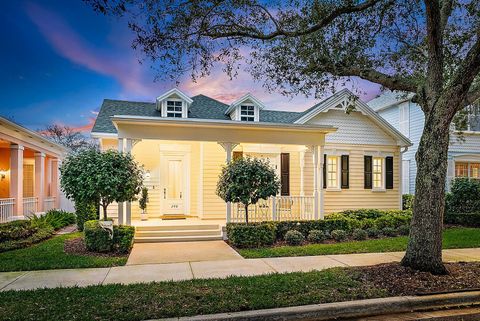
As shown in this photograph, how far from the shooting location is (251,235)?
9539 mm

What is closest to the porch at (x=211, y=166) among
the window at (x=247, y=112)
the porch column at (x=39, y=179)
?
the window at (x=247, y=112)

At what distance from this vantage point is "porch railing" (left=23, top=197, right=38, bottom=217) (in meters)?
13.8

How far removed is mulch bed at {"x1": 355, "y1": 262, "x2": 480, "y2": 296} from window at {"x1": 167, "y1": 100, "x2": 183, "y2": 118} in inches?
388

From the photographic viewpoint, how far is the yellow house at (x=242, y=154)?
10.8 m

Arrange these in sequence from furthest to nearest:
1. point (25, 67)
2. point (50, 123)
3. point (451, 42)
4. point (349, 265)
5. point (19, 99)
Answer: point (50, 123) → point (19, 99) → point (25, 67) → point (451, 42) → point (349, 265)

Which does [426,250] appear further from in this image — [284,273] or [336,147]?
[336,147]

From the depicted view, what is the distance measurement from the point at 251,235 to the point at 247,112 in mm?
6697

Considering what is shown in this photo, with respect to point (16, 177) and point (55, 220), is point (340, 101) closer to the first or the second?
point (55, 220)

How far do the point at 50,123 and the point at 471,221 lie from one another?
114 feet

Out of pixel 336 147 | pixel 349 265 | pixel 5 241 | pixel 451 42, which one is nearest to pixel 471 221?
pixel 336 147

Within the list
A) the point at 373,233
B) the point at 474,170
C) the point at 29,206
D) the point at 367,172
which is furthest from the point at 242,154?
the point at 474,170

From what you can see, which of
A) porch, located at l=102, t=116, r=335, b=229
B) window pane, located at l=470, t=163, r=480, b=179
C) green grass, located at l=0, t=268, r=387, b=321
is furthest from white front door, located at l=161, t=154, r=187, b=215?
window pane, located at l=470, t=163, r=480, b=179

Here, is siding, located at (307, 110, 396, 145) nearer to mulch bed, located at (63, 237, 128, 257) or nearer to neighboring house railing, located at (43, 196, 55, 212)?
mulch bed, located at (63, 237, 128, 257)

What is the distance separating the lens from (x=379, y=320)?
15.3 feet
